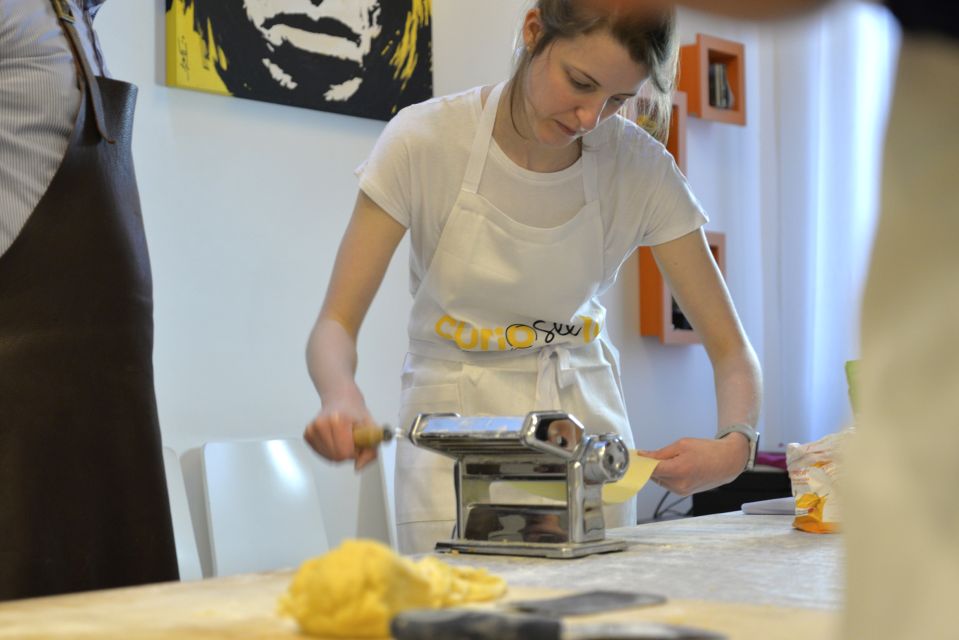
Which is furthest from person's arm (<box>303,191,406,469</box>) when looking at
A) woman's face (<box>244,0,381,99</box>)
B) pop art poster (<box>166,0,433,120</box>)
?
woman's face (<box>244,0,381,99</box>)

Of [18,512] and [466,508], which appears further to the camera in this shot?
[18,512]

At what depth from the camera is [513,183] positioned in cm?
189

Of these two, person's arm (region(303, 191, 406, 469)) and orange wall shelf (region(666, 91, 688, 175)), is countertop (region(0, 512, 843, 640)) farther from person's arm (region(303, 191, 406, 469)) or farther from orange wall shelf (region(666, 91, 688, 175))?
orange wall shelf (region(666, 91, 688, 175))

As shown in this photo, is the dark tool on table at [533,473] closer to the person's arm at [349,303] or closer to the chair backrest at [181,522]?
the person's arm at [349,303]

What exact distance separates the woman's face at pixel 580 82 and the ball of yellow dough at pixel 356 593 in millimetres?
880

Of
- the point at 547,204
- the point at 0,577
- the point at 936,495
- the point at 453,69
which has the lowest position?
the point at 0,577

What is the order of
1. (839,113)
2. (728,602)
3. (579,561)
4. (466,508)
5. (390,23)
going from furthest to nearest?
(839,113), (390,23), (466,508), (579,561), (728,602)

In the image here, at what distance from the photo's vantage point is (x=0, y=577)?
1.65 meters

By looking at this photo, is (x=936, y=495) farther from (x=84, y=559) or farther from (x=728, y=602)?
(x=84, y=559)

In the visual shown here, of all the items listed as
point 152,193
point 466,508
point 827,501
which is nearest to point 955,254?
point 466,508

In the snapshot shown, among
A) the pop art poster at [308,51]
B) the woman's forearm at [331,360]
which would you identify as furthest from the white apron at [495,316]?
the pop art poster at [308,51]

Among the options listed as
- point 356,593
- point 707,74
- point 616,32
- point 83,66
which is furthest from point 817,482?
point 707,74

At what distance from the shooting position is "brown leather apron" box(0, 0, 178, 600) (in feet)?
5.50

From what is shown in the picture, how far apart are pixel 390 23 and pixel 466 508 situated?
2.00 metres
